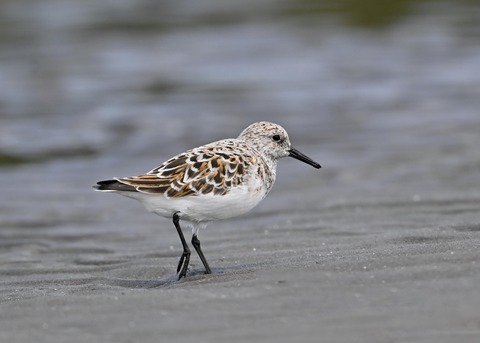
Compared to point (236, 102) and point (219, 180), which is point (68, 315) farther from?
point (236, 102)

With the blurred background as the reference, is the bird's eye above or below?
above

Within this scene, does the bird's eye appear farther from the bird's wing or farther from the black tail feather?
the black tail feather

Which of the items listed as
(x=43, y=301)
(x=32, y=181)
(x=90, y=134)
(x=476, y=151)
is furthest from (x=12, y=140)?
(x=43, y=301)

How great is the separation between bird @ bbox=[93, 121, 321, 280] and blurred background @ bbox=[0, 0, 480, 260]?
297 centimetres

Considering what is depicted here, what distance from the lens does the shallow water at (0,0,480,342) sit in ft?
15.5

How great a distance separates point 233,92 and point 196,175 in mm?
9155

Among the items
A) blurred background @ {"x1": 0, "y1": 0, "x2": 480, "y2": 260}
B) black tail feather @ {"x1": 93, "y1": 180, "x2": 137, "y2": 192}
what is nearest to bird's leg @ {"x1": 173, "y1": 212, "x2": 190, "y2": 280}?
black tail feather @ {"x1": 93, "y1": 180, "x2": 137, "y2": 192}

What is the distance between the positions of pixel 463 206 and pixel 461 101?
573cm

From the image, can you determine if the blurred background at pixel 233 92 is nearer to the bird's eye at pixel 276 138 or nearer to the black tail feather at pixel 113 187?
the bird's eye at pixel 276 138

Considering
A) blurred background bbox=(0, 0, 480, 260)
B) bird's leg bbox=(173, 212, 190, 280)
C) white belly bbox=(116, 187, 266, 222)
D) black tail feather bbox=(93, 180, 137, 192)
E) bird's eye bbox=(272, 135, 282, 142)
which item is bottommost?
→ blurred background bbox=(0, 0, 480, 260)

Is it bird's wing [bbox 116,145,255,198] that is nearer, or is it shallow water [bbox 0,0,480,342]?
shallow water [bbox 0,0,480,342]

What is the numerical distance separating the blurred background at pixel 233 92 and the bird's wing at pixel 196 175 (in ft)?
9.92

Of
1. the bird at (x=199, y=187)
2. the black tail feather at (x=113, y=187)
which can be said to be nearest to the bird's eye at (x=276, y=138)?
the bird at (x=199, y=187)

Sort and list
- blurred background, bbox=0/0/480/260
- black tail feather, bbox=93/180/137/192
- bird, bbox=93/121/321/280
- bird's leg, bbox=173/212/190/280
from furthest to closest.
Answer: blurred background, bbox=0/0/480/260, bird's leg, bbox=173/212/190/280, bird, bbox=93/121/321/280, black tail feather, bbox=93/180/137/192
